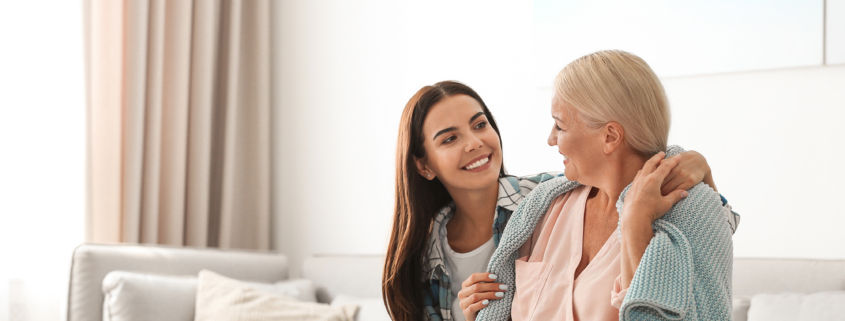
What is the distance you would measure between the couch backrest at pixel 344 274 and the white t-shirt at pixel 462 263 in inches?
29.8

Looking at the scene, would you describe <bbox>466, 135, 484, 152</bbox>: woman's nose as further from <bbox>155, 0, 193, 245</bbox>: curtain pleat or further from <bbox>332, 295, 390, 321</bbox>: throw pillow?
<bbox>155, 0, 193, 245</bbox>: curtain pleat

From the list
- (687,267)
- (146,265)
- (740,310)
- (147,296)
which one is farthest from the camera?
(146,265)

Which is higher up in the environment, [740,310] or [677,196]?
[677,196]

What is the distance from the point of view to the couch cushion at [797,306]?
1.63 metres

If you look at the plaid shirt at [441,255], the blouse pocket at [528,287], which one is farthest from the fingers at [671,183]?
the plaid shirt at [441,255]

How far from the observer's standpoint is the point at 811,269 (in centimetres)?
182

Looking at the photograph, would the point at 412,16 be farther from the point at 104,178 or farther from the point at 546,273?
the point at 546,273

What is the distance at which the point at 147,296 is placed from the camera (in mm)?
1997

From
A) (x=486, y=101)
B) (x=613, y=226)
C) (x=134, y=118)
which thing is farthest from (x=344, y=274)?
(x=613, y=226)

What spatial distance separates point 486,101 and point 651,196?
1.63m

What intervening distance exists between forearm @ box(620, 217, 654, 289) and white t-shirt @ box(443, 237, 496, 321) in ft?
1.88

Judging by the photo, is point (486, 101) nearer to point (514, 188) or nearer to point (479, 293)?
point (514, 188)

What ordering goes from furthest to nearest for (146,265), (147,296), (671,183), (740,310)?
1. (146,265)
2. (147,296)
3. (740,310)
4. (671,183)

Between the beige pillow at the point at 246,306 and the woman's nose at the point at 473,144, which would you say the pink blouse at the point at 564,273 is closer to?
the woman's nose at the point at 473,144
